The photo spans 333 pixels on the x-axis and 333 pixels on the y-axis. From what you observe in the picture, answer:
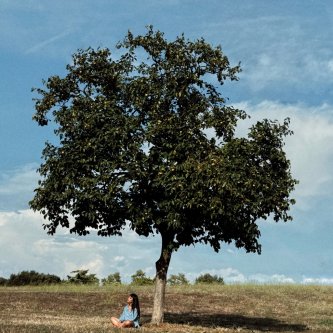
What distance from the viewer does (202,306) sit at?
48.7 m

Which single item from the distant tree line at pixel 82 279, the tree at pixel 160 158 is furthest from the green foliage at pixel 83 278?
the tree at pixel 160 158

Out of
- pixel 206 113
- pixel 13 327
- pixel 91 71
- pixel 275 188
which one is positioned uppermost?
pixel 91 71

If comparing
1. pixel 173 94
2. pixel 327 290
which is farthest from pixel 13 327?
pixel 327 290

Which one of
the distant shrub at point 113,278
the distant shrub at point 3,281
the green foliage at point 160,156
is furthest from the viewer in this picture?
the distant shrub at point 113,278

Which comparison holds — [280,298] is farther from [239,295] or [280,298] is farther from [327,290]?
[327,290]

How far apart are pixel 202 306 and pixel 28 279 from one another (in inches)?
1057

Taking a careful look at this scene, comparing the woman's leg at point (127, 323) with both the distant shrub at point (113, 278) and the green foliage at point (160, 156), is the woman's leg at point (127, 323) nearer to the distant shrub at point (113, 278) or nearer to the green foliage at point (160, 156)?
the green foliage at point (160, 156)

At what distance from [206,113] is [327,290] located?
34863 mm

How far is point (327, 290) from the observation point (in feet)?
201

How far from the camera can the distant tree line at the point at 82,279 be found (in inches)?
2689

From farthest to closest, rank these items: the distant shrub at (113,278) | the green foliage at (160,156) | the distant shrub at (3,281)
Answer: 1. the distant shrub at (113,278)
2. the distant shrub at (3,281)
3. the green foliage at (160,156)

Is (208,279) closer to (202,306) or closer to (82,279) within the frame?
(82,279)

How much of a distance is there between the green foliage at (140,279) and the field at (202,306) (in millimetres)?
11693

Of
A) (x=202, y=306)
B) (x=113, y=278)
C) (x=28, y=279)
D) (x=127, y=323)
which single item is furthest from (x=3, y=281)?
(x=127, y=323)
